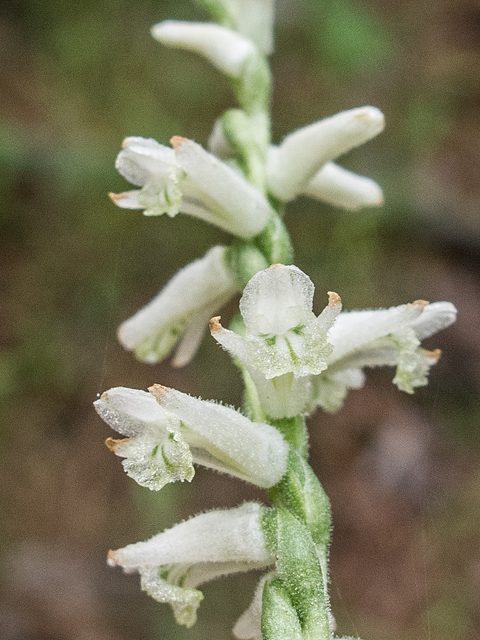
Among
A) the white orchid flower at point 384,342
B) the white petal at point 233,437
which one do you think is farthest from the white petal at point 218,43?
the white petal at point 233,437

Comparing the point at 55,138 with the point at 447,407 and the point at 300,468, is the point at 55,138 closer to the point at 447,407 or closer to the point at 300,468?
the point at 447,407

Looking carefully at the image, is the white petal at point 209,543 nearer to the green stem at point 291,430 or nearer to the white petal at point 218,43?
the green stem at point 291,430

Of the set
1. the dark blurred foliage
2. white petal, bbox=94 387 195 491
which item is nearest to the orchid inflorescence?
white petal, bbox=94 387 195 491

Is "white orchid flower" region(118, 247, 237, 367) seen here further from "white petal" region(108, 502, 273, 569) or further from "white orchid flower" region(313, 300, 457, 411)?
"white petal" region(108, 502, 273, 569)

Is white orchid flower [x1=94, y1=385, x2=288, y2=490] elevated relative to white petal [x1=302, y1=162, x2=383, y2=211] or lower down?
lower down

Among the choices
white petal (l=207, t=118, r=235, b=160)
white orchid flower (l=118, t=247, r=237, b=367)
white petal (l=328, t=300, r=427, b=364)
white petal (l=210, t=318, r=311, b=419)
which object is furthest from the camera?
white petal (l=207, t=118, r=235, b=160)

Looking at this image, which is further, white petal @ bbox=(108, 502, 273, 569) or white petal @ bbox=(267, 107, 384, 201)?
white petal @ bbox=(267, 107, 384, 201)
